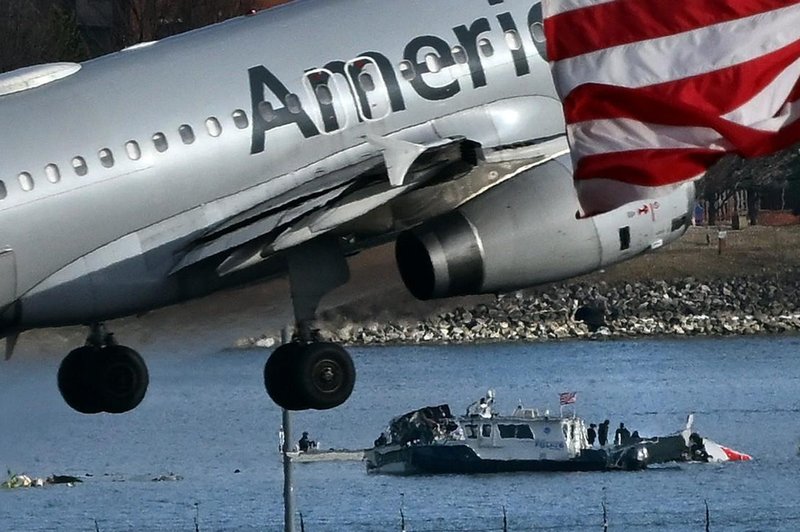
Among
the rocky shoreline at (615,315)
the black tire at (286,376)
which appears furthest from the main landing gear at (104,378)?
the rocky shoreline at (615,315)

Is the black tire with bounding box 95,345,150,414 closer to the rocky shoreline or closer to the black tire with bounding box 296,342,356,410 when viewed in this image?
the black tire with bounding box 296,342,356,410

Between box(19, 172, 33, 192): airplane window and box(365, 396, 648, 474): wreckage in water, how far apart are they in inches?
1400

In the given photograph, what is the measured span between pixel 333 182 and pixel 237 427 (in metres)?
32.9

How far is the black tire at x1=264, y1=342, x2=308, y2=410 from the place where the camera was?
30.6 metres

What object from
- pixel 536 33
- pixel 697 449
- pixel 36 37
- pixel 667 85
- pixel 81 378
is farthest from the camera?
pixel 36 37

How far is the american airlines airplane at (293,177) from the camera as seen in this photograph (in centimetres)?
2925

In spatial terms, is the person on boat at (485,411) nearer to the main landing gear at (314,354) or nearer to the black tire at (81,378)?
the black tire at (81,378)

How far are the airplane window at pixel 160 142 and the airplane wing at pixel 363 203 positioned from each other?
1472mm

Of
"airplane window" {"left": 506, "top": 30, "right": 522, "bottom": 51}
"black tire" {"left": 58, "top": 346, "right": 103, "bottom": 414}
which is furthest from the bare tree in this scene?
"airplane window" {"left": 506, "top": 30, "right": 522, "bottom": 51}

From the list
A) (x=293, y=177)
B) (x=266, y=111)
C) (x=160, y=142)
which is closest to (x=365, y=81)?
(x=266, y=111)

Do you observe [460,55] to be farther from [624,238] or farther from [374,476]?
[374,476]

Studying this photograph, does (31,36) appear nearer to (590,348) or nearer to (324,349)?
(590,348)

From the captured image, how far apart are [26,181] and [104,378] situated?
4.75 meters

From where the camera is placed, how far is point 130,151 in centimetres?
2944
